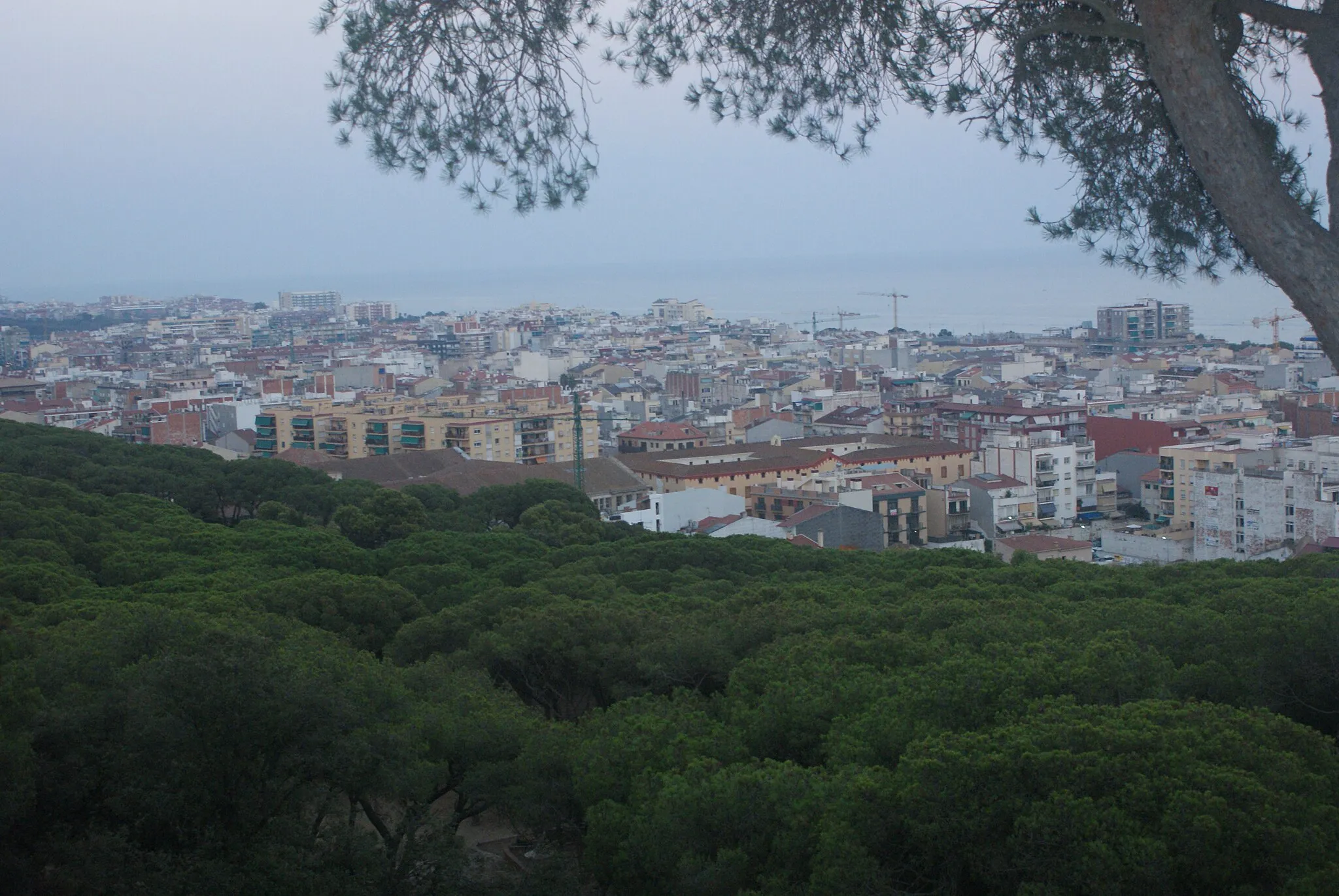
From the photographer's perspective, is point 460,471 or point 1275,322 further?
point 1275,322

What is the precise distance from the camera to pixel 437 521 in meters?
15.0

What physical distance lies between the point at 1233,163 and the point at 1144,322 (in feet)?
185

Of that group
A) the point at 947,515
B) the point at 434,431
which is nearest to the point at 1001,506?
the point at 947,515

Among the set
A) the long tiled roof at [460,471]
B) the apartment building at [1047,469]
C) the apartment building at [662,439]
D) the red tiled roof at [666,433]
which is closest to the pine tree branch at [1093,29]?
the long tiled roof at [460,471]

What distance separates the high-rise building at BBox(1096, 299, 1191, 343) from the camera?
55438mm

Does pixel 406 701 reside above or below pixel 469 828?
above

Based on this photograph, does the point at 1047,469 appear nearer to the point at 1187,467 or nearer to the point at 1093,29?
the point at 1187,467

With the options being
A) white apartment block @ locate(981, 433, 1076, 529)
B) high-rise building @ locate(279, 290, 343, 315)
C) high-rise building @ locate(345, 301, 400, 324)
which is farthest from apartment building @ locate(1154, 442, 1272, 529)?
high-rise building @ locate(279, 290, 343, 315)

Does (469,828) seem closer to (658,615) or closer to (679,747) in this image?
(679,747)

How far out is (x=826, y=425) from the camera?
32.4 m

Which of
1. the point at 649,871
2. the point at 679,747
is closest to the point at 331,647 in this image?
the point at 679,747

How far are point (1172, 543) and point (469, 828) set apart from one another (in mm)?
14777

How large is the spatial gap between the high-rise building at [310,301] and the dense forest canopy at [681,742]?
91.5 metres

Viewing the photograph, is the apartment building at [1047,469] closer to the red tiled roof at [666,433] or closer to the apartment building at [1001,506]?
the apartment building at [1001,506]
